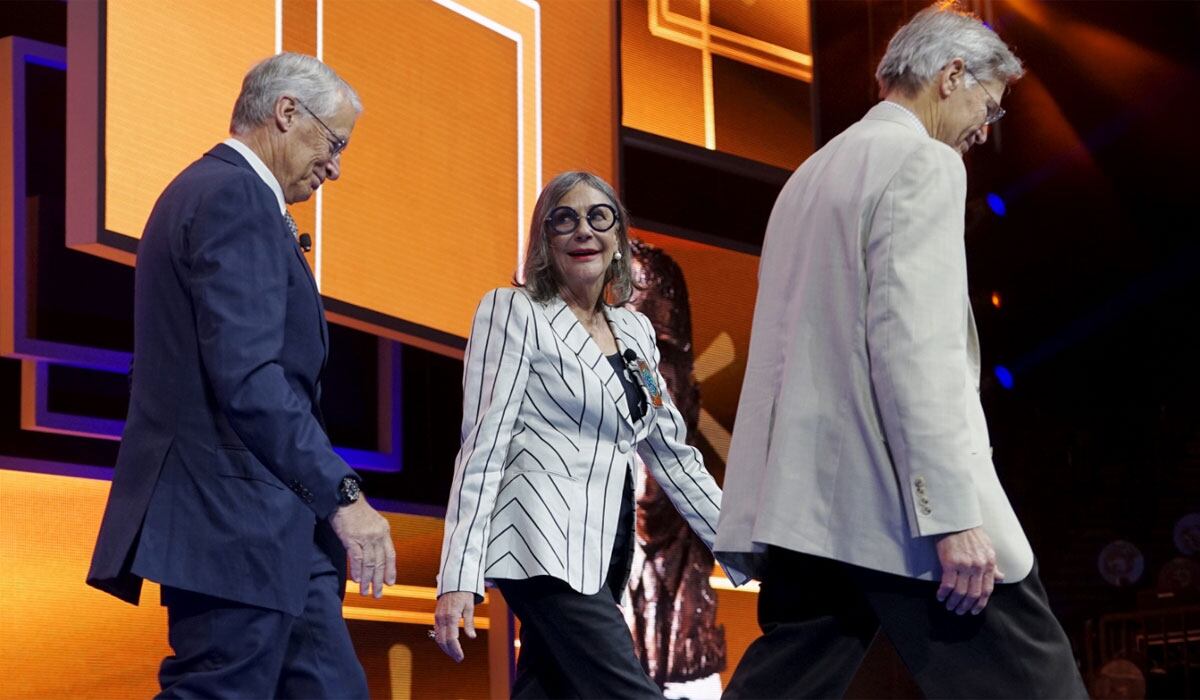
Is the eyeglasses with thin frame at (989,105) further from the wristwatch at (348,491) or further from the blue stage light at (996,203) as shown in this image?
the blue stage light at (996,203)

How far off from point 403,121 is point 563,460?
1704 millimetres

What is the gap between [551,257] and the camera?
3.05 meters

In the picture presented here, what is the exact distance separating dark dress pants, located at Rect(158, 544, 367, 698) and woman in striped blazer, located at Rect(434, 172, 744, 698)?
1.23 feet

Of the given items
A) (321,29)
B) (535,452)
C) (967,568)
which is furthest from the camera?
(321,29)

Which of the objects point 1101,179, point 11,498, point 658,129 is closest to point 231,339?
point 11,498

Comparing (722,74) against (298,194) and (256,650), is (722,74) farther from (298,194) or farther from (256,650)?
(256,650)

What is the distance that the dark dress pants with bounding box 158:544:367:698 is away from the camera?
6.83 feet

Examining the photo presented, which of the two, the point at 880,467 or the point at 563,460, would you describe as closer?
the point at 880,467

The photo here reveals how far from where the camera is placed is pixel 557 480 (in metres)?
2.77

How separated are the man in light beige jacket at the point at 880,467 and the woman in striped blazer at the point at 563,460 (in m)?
0.35

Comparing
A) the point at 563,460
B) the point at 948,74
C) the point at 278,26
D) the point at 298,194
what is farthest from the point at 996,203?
the point at 298,194

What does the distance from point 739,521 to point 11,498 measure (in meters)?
2.54

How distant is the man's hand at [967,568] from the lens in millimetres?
2023

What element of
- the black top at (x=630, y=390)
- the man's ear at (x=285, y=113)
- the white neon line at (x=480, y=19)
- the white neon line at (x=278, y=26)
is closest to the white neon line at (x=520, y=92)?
the white neon line at (x=480, y=19)
